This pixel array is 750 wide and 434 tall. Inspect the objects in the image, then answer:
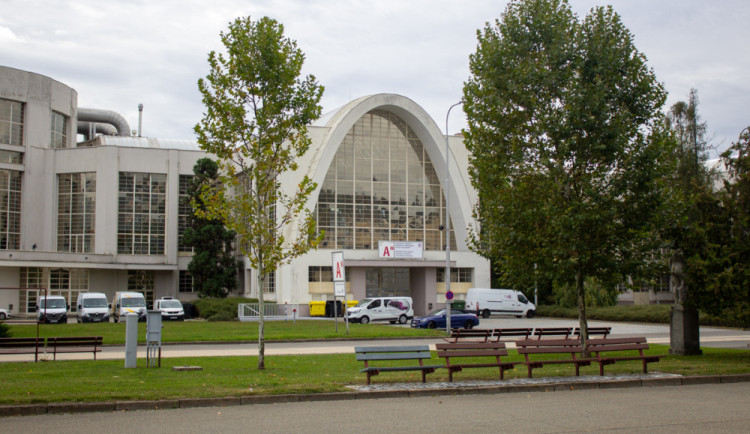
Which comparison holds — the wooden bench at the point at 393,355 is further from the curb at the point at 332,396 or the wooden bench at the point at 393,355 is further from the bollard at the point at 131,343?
the bollard at the point at 131,343

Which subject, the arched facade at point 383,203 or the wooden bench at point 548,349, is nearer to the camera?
the wooden bench at point 548,349

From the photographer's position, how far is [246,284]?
55562mm

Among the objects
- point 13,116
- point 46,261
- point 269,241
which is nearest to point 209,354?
point 269,241

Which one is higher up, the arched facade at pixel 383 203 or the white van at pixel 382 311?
the arched facade at pixel 383 203

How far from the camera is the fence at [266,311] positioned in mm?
44781

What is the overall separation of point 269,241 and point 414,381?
4.96m

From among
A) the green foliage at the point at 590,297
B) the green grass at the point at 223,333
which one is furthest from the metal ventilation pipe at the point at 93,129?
the green foliage at the point at 590,297

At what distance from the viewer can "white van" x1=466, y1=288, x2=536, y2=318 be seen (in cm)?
4931

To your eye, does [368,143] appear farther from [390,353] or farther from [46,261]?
[390,353]

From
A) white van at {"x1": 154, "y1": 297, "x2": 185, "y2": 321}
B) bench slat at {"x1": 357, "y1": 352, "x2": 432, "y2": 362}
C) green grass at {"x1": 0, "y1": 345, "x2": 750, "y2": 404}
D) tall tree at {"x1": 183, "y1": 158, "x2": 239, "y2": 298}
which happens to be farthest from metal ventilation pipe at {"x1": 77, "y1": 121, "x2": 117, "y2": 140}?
bench slat at {"x1": 357, "y1": 352, "x2": 432, "y2": 362}

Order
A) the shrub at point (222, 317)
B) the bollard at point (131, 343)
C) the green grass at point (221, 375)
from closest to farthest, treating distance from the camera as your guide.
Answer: the green grass at point (221, 375), the bollard at point (131, 343), the shrub at point (222, 317)

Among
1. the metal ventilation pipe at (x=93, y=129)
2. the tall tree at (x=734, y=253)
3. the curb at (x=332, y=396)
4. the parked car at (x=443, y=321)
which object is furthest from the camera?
the metal ventilation pipe at (x=93, y=129)

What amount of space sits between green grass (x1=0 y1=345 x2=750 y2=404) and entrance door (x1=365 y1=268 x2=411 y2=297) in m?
33.0

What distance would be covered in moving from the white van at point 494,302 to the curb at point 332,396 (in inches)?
1356
